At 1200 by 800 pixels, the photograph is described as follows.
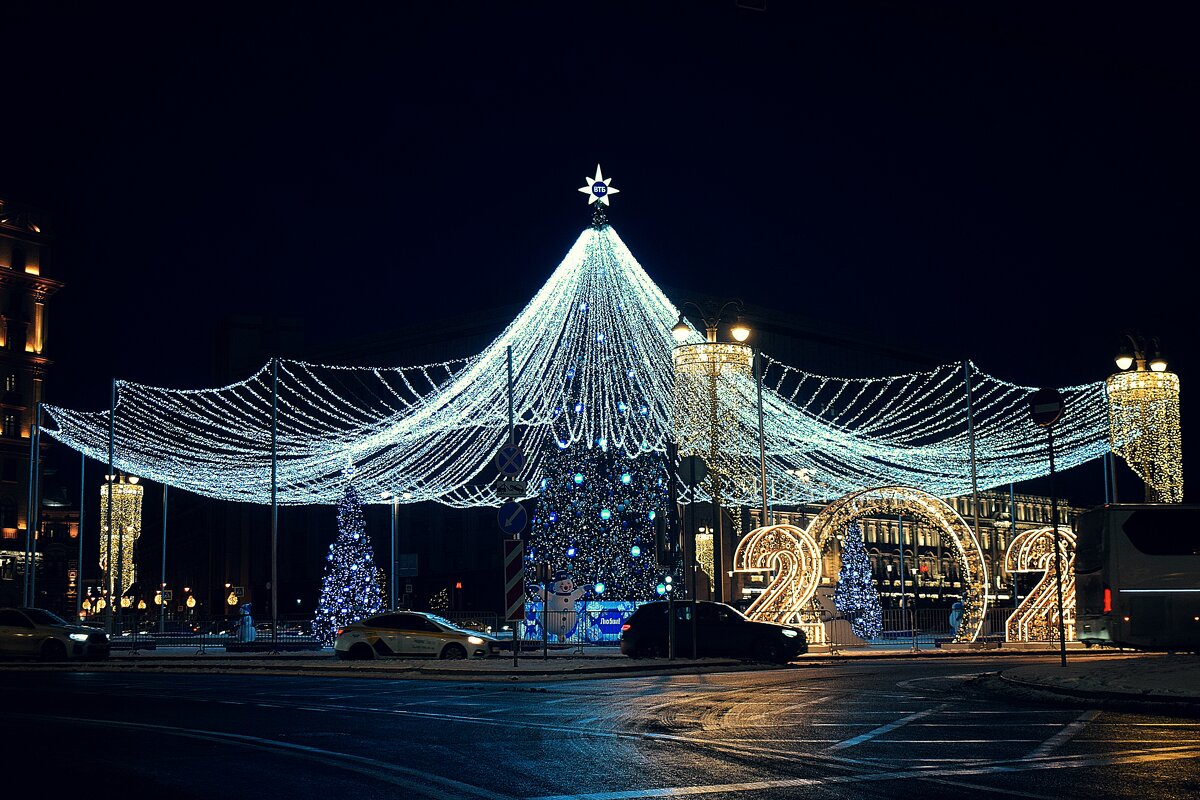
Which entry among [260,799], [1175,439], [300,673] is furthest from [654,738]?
[1175,439]

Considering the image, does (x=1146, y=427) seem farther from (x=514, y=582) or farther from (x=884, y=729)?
(x=884, y=729)

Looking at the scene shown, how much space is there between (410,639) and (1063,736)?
20.8 meters

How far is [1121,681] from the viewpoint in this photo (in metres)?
18.4

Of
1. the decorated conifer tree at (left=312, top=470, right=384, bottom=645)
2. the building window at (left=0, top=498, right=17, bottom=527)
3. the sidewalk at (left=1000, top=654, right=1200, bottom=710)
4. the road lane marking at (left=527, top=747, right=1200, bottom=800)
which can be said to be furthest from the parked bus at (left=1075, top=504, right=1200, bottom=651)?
the building window at (left=0, top=498, right=17, bottom=527)

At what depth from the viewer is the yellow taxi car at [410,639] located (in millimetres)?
31469

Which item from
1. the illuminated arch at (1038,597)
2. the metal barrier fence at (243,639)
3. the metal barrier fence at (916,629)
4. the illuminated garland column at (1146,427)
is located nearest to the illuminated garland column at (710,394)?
the metal barrier fence at (916,629)

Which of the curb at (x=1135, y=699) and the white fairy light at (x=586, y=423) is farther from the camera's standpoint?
the white fairy light at (x=586, y=423)

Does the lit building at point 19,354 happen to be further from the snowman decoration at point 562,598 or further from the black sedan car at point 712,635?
the black sedan car at point 712,635

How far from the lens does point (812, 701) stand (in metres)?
17.6

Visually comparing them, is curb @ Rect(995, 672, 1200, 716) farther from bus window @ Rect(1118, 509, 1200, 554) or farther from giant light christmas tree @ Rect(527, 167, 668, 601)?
giant light christmas tree @ Rect(527, 167, 668, 601)

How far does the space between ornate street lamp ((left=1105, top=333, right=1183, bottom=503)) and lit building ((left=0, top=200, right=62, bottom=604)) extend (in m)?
79.8

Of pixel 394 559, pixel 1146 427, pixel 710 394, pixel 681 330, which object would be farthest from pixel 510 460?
pixel 394 559

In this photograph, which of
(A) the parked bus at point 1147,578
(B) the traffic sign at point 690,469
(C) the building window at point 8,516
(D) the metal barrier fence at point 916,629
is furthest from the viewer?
(C) the building window at point 8,516

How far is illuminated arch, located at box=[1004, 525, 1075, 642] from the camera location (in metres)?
38.0
